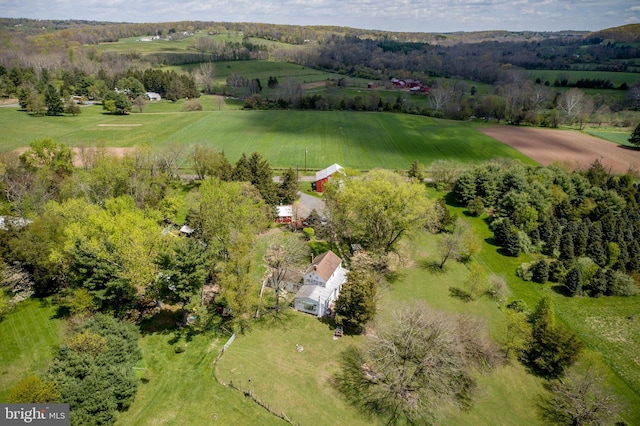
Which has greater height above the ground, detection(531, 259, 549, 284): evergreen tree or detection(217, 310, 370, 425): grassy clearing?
detection(531, 259, 549, 284): evergreen tree

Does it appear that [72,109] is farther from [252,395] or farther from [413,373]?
[413,373]

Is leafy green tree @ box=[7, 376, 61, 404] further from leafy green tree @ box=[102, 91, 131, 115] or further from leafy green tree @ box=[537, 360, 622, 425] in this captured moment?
leafy green tree @ box=[102, 91, 131, 115]

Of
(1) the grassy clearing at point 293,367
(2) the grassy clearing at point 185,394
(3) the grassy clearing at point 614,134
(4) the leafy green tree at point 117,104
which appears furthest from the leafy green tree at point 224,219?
(3) the grassy clearing at point 614,134

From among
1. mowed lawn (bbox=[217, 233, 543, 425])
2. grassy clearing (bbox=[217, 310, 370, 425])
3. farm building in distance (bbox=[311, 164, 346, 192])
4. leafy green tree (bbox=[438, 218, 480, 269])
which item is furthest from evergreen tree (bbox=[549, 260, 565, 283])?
farm building in distance (bbox=[311, 164, 346, 192])

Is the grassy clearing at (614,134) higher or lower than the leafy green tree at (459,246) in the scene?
higher

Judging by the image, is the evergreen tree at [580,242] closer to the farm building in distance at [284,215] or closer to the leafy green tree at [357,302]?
the leafy green tree at [357,302]

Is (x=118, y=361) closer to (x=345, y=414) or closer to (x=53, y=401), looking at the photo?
(x=53, y=401)

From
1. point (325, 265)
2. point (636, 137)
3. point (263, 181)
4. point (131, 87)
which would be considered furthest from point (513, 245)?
point (131, 87)
